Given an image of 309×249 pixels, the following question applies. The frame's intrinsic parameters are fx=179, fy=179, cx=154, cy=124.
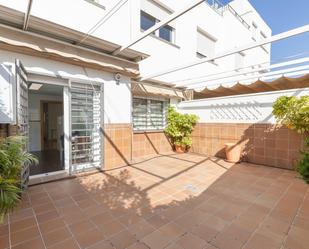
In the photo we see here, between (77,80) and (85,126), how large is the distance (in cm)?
156

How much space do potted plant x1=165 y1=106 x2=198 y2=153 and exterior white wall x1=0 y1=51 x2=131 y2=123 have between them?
9.86 feet

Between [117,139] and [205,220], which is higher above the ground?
[117,139]

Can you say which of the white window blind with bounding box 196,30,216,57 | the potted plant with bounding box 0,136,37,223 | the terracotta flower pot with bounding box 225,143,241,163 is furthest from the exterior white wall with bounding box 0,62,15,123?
the white window blind with bounding box 196,30,216,57

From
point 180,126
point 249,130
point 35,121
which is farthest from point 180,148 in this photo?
point 35,121

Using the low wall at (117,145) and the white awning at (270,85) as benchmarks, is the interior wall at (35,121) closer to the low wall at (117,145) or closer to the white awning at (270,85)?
the low wall at (117,145)

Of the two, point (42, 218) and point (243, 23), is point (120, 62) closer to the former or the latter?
point (42, 218)

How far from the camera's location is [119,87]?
670 cm

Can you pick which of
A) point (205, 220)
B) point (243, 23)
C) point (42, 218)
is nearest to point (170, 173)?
point (205, 220)

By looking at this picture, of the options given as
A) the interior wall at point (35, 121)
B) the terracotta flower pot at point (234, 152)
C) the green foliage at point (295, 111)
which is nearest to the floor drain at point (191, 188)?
the terracotta flower pot at point (234, 152)

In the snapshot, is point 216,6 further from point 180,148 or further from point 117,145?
point 117,145

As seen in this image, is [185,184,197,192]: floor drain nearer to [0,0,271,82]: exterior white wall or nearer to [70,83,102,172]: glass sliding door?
[70,83,102,172]: glass sliding door

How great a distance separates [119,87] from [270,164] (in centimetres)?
663

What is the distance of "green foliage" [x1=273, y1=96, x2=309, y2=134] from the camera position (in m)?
5.58

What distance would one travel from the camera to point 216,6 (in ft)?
39.0
